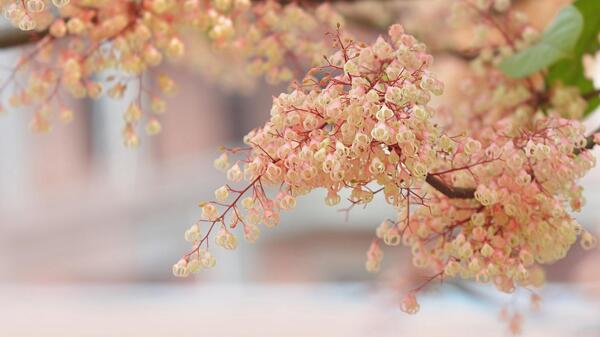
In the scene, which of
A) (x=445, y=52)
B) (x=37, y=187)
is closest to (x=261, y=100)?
(x=37, y=187)

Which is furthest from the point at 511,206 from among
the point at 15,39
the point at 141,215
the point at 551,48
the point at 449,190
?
the point at 141,215

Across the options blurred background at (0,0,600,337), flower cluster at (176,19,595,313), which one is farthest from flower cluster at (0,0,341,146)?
blurred background at (0,0,600,337)

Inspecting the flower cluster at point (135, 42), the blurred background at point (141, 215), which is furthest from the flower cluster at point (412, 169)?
the blurred background at point (141, 215)

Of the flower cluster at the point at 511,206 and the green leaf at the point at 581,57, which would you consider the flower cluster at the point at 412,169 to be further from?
the green leaf at the point at 581,57

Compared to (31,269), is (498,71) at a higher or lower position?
lower

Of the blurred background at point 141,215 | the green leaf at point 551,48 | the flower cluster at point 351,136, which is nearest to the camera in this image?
the flower cluster at point 351,136

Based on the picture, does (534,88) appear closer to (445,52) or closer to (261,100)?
(445,52)
